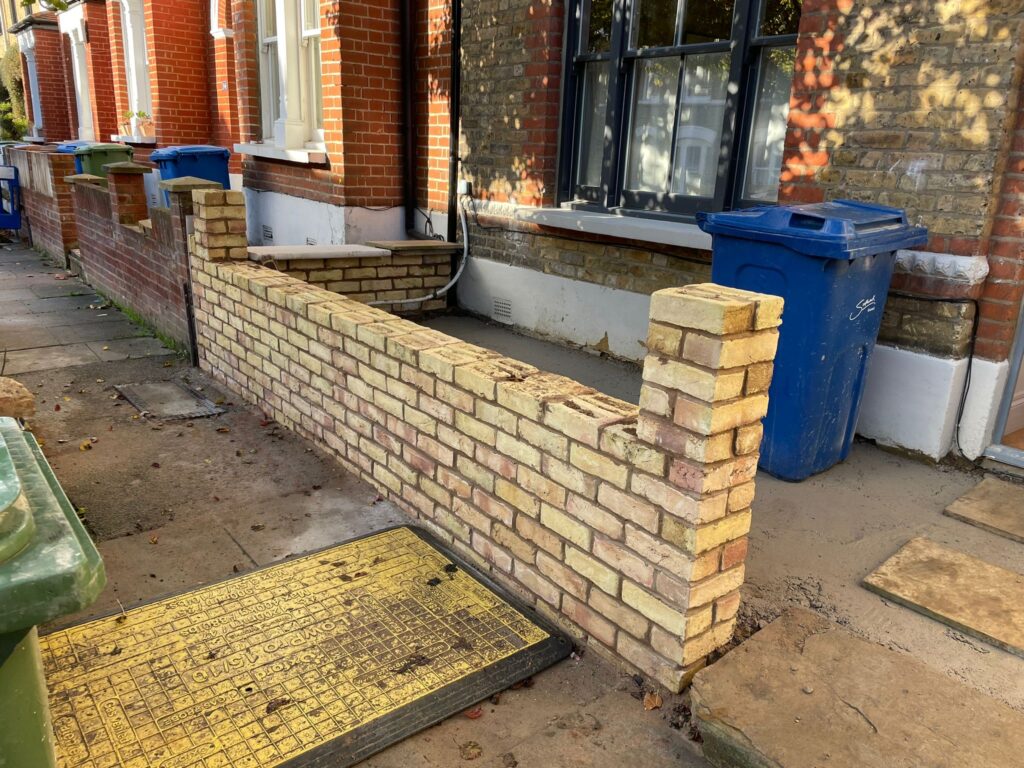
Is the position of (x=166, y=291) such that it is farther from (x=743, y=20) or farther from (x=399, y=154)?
(x=743, y=20)

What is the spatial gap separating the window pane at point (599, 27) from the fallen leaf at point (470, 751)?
5170 millimetres

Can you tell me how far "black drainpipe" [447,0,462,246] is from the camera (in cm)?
704

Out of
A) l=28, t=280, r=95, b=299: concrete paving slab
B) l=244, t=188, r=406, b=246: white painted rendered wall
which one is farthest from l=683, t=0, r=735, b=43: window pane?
l=28, t=280, r=95, b=299: concrete paving slab

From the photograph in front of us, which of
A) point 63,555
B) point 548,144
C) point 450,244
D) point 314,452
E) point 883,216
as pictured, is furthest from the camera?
point 450,244

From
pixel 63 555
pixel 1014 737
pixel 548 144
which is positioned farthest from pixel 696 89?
pixel 63 555

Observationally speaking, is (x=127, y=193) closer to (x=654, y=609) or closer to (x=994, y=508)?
(x=654, y=609)

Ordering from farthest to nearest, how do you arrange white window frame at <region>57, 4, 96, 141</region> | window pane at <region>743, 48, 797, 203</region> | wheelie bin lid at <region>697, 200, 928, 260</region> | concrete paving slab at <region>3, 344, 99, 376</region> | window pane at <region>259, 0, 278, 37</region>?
white window frame at <region>57, 4, 96, 141</region>, window pane at <region>259, 0, 278, 37</region>, concrete paving slab at <region>3, 344, 99, 376</region>, window pane at <region>743, 48, 797, 203</region>, wheelie bin lid at <region>697, 200, 928, 260</region>

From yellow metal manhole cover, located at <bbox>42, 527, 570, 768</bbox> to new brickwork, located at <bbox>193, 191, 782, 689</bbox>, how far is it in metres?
0.27

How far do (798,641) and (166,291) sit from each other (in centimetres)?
562

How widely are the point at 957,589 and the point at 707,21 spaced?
396 cm

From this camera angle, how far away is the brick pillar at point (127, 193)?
23.8ft

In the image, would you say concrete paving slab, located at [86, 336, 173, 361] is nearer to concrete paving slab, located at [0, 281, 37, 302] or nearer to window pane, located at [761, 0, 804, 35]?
concrete paving slab, located at [0, 281, 37, 302]

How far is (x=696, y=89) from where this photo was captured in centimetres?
544

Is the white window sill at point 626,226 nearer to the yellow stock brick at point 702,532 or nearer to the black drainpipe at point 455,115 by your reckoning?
the black drainpipe at point 455,115
